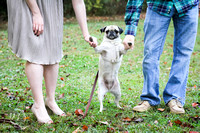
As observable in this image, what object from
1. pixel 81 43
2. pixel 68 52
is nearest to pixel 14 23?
pixel 68 52

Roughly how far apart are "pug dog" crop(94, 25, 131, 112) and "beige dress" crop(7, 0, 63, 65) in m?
0.58

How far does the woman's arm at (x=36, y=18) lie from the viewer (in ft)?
8.29

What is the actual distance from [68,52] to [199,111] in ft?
19.8

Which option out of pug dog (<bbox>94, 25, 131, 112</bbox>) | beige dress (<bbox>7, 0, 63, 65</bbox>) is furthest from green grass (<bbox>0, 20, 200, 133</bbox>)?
beige dress (<bbox>7, 0, 63, 65</bbox>)

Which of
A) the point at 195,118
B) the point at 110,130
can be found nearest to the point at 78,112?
the point at 110,130

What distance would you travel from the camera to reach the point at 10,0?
2.56 meters

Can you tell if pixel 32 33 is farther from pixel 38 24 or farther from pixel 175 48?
pixel 175 48

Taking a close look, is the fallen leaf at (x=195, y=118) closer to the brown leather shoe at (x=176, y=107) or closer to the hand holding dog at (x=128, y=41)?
the brown leather shoe at (x=176, y=107)

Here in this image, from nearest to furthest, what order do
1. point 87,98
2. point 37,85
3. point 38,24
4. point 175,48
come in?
1. point 38,24
2. point 37,85
3. point 175,48
4. point 87,98

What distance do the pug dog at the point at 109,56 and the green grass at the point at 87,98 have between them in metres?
0.38

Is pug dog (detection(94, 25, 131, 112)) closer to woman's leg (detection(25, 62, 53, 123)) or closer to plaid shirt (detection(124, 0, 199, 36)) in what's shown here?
plaid shirt (detection(124, 0, 199, 36))

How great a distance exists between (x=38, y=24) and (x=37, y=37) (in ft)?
0.46

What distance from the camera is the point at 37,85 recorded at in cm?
266

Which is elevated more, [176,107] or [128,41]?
[128,41]
